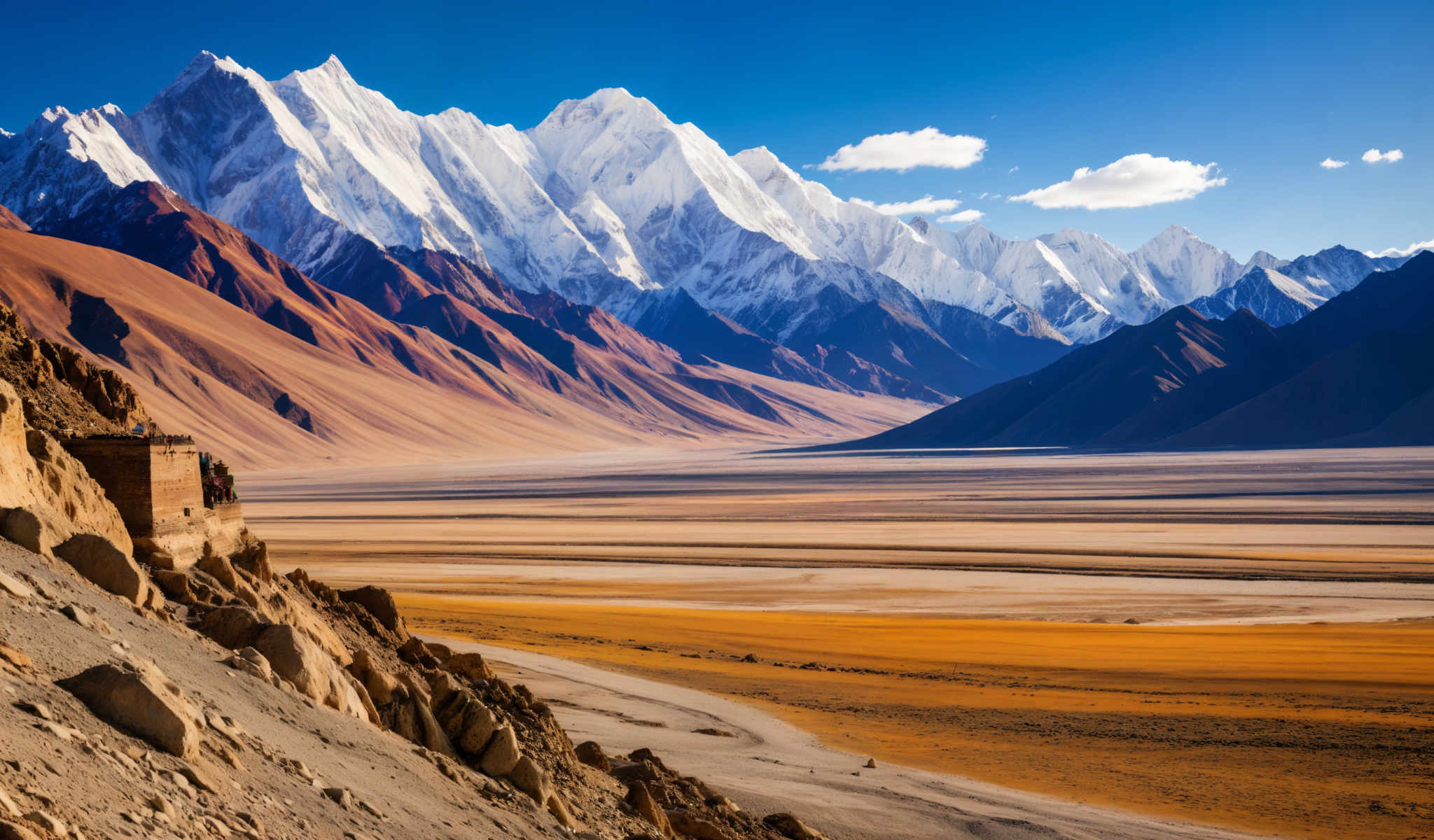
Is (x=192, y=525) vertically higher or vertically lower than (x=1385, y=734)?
higher

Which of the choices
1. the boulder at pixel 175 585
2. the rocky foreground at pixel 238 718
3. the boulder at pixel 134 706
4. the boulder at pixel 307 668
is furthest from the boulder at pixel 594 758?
the boulder at pixel 134 706

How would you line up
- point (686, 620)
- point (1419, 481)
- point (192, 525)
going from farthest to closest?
point (1419, 481), point (686, 620), point (192, 525)

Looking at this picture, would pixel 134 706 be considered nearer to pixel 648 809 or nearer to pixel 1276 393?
pixel 648 809

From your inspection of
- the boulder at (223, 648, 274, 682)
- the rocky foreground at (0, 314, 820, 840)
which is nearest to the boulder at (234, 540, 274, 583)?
the rocky foreground at (0, 314, 820, 840)

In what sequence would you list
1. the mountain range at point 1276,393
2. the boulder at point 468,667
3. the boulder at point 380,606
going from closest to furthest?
the boulder at point 468,667 → the boulder at point 380,606 → the mountain range at point 1276,393

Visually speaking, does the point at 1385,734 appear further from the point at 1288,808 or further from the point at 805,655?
the point at 805,655

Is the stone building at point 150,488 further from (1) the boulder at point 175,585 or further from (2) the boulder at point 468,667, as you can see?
(2) the boulder at point 468,667

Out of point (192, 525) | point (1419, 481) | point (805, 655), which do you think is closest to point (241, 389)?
point (1419, 481)
